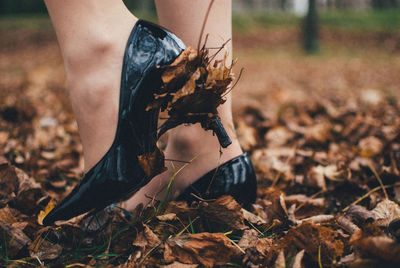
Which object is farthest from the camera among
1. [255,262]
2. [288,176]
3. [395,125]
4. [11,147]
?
[395,125]

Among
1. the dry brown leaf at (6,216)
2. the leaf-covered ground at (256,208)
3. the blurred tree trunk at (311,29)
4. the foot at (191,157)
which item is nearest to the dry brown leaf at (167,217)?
the leaf-covered ground at (256,208)

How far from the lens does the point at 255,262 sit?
64 centimetres

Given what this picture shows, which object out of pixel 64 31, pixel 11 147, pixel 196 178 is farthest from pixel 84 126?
pixel 11 147

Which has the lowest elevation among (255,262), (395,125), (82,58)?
(395,125)

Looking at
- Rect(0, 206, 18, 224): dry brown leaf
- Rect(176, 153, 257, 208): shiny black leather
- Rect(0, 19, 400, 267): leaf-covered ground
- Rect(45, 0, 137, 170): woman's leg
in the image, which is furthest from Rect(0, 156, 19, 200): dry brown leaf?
Rect(176, 153, 257, 208): shiny black leather

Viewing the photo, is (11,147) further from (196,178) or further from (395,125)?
(395,125)

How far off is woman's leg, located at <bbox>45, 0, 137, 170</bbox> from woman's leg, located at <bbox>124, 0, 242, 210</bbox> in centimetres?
14

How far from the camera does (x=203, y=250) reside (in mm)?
646

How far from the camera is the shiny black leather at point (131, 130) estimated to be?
2.21 ft

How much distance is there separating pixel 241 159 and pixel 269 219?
16 cm

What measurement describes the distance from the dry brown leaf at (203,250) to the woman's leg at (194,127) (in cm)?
16

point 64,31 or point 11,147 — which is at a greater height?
point 64,31

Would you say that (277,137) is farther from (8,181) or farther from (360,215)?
(8,181)

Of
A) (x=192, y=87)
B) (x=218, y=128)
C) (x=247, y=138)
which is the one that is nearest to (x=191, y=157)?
(x=218, y=128)
